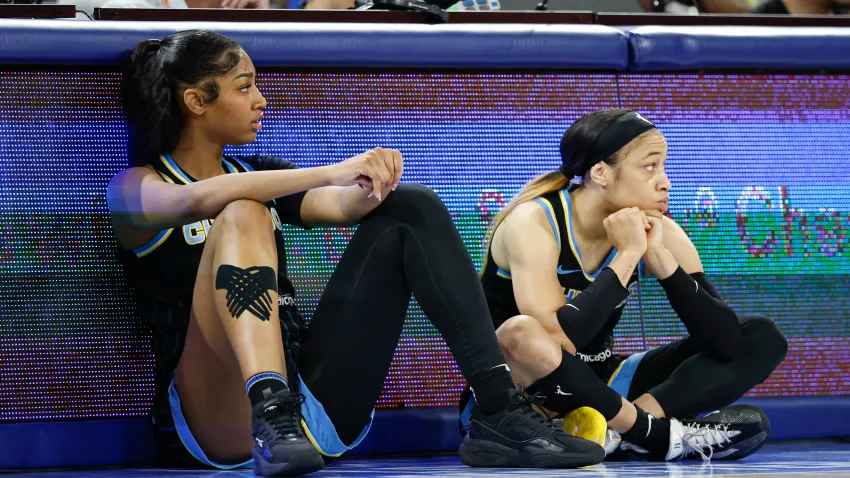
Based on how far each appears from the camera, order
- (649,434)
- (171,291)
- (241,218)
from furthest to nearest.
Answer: (649,434)
(171,291)
(241,218)

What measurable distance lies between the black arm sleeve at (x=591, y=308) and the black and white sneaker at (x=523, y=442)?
27 centimetres

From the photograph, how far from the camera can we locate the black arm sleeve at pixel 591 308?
7.16 feet

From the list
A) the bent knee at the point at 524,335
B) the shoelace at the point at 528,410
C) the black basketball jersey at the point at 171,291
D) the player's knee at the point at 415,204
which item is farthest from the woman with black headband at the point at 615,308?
the black basketball jersey at the point at 171,291

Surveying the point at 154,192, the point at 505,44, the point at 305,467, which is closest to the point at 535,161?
the point at 505,44

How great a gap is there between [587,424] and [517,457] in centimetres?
24

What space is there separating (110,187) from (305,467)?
0.83 meters

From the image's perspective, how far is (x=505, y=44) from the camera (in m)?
2.58

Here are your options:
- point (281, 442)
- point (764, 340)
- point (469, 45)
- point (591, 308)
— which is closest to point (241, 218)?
point (281, 442)

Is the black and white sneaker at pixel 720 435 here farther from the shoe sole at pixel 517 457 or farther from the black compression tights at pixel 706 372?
the shoe sole at pixel 517 457

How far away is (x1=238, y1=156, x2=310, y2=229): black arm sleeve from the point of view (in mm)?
2264

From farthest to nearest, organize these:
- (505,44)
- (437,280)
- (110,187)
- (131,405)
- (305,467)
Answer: (505,44), (131,405), (110,187), (437,280), (305,467)

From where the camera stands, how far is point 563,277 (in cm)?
238

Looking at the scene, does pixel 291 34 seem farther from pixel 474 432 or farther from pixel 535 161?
pixel 474 432

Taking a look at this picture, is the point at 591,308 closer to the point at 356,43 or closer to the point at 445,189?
the point at 445,189
